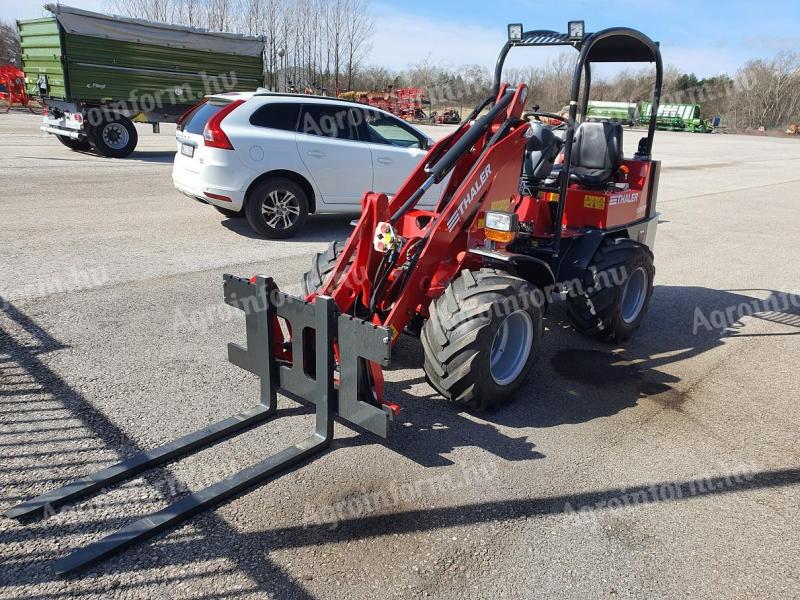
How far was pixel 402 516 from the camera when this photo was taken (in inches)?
124

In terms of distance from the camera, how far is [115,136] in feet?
52.1

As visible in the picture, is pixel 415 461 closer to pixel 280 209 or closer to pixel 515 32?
pixel 515 32

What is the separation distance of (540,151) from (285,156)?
13.9ft

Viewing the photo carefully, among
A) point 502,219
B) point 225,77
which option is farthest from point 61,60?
point 502,219

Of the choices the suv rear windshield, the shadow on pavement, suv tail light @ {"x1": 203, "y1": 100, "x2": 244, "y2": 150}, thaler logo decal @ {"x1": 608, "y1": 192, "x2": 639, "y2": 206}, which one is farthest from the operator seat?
the suv rear windshield

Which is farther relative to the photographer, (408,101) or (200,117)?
(408,101)

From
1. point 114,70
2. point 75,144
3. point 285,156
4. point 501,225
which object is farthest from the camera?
point 75,144

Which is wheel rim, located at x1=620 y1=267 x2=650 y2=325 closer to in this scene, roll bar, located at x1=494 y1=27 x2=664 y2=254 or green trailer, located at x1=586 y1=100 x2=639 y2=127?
roll bar, located at x1=494 y1=27 x2=664 y2=254

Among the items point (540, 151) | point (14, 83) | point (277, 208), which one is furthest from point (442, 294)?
point (14, 83)

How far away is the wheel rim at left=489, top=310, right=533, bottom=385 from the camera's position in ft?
14.1

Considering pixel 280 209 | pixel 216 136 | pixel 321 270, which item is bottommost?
pixel 280 209

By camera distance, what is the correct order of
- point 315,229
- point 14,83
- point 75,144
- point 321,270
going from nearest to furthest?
point 321,270, point 315,229, point 75,144, point 14,83

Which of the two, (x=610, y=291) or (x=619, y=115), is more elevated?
(x=619, y=115)

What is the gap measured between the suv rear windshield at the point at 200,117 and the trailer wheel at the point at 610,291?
18.2 feet
